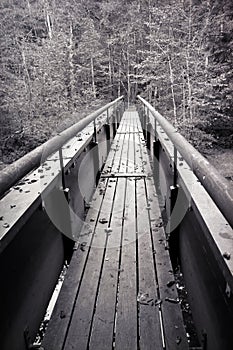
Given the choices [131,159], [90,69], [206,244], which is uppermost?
[90,69]

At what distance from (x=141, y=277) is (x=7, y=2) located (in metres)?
17.6

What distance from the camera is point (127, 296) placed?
1.68 metres

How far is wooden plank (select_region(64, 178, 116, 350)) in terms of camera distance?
1408 millimetres

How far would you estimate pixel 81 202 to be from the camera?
104 inches

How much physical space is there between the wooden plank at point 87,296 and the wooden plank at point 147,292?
0.27m

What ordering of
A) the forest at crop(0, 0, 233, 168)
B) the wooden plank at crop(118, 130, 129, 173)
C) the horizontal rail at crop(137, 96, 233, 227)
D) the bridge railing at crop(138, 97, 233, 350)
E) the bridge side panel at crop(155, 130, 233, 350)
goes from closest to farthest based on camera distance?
the horizontal rail at crop(137, 96, 233, 227)
the bridge railing at crop(138, 97, 233, 350)
the bridge side panel at crop(155, 130, 233, 350)
the wooden plank at crop(118, 130, 129, 173)
the forest at crop(0, 0, 233, 168)

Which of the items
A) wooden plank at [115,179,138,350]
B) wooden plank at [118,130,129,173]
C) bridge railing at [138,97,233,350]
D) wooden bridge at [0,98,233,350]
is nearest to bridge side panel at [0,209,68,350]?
wooden bridge at [0,98,233,350]

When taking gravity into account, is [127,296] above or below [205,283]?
below

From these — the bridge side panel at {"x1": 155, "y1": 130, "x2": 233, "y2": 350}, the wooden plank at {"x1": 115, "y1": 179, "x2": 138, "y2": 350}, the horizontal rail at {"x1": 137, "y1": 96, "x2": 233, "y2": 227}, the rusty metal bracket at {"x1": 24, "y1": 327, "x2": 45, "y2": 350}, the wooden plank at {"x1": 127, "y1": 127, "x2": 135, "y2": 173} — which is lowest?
the wooden plank at {"x1": 115, "y1": 179, "x2": 138, "y2": 350}

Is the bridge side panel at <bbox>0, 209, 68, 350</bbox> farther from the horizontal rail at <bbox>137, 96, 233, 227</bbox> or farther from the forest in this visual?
the forest

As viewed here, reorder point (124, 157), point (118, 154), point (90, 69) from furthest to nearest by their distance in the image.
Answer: point (90, 69) < point (118, 154) < point (124, 157)

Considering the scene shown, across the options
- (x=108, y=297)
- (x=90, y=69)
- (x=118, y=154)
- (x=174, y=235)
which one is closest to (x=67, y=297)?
(x=108, y=297)

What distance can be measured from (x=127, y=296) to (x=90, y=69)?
17931mm

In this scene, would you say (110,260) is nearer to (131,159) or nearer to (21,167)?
(21,167)
